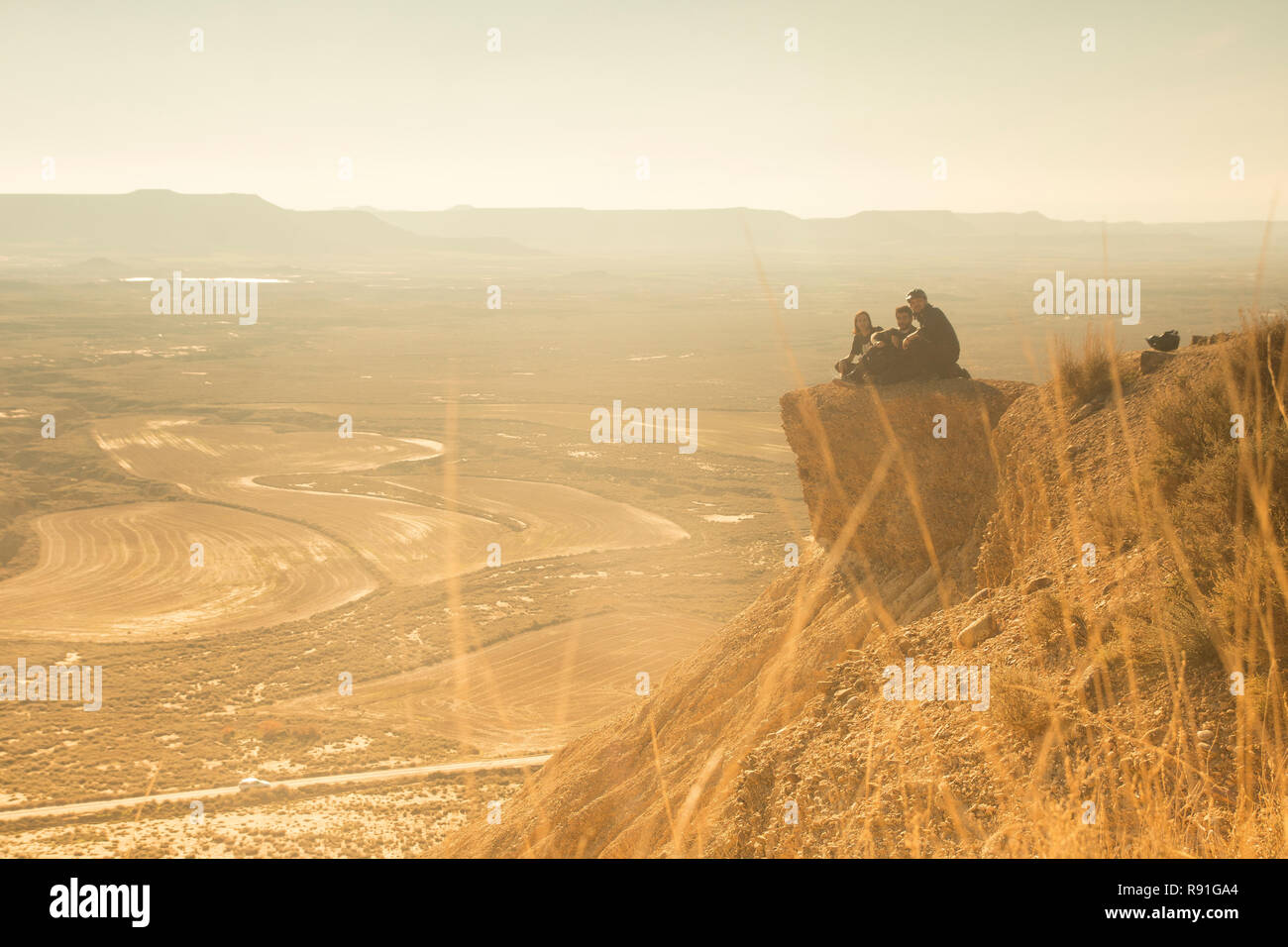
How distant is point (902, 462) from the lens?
10531 mm

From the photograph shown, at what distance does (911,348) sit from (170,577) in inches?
1273

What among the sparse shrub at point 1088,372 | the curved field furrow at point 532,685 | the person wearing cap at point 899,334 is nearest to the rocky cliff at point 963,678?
the sparse shrub at point 1088,372

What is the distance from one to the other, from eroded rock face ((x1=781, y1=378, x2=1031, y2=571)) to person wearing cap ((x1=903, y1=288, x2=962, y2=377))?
21cm

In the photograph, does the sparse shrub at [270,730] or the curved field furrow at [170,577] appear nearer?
the sparse shrub at [270,730]

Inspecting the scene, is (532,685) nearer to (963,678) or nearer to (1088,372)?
(1088,372)

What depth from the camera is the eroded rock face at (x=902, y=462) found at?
9.88m

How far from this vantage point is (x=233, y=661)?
27031 millimetres

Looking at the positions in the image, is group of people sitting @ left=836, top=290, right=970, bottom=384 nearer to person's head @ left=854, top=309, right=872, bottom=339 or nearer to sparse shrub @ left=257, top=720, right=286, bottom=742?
person's head @ left=854, top=309, right=872, bottom=339

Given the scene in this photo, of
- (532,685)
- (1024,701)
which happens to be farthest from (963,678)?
(532,685)

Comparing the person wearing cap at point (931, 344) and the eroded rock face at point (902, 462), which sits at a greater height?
the person wearing cap at point (931, 344)

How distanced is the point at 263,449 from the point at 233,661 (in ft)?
106

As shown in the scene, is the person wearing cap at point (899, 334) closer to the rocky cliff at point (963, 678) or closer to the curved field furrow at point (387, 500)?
the rocky cliff at point (963, 678)
